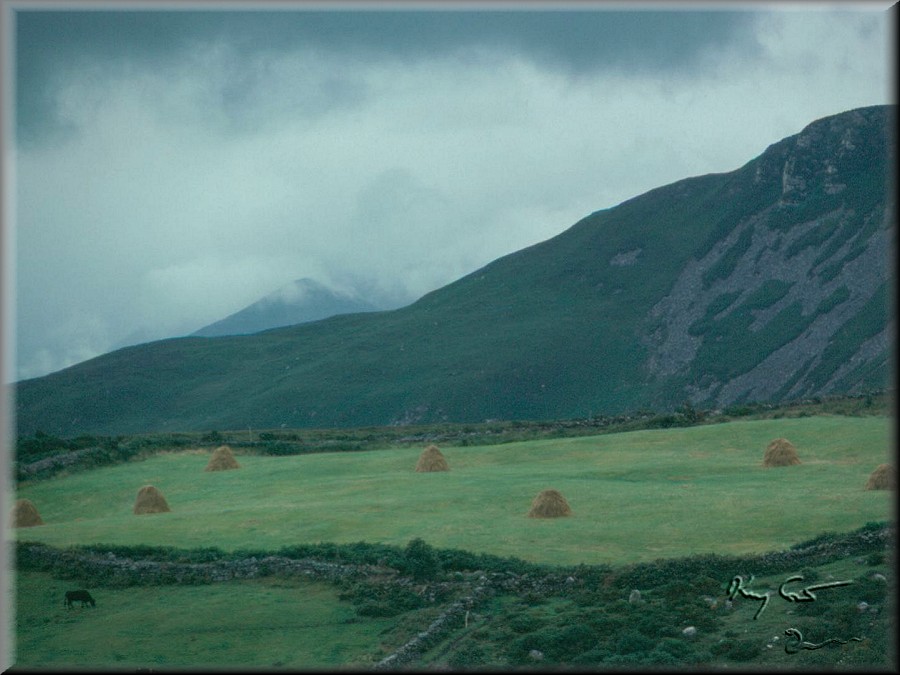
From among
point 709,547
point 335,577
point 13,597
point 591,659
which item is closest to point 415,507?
point 335,577

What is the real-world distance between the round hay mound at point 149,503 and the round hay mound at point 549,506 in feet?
58.0

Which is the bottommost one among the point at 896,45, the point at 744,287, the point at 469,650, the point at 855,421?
the point at 469,650

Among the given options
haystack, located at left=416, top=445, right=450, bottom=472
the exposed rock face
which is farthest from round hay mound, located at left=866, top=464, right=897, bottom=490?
the exposed rock face

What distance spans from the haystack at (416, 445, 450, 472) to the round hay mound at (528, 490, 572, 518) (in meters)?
15.7

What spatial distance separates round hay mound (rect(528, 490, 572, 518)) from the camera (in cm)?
3712

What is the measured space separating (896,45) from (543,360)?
165 meters

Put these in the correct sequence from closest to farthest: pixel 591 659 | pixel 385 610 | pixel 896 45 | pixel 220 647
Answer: pixel 896 45, pixel 591 659, pixel 220 647, pixel 385 610

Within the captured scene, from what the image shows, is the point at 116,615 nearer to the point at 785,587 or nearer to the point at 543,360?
the point at 785,587

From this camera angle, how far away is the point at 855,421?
54688mm

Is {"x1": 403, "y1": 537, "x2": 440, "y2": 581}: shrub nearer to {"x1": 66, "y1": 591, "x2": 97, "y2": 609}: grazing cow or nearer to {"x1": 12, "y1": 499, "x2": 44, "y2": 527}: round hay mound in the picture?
{"x1": 66, "y1": 591, "x2": 97, "y2": 609}: grazing cow
